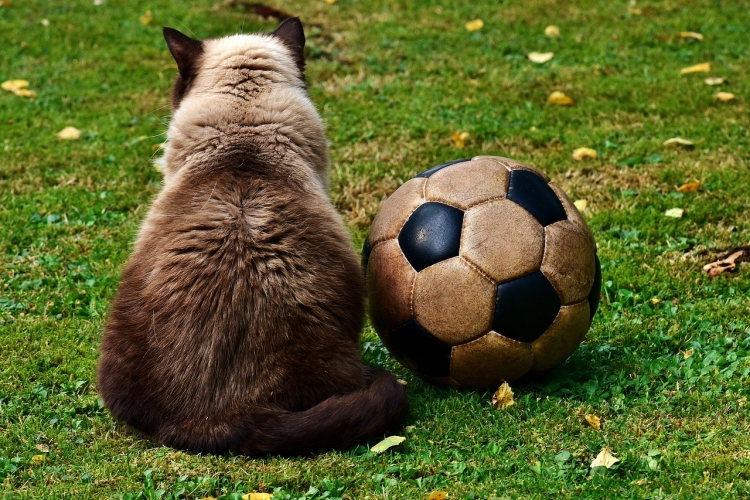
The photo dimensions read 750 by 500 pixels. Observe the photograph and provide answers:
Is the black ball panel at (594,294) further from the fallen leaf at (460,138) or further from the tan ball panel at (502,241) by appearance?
the fallen leaf at (460,138)

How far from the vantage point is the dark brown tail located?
3.81 metres

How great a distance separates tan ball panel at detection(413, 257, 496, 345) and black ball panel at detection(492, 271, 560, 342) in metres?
0.05

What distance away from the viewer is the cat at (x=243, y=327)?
387 centimetres

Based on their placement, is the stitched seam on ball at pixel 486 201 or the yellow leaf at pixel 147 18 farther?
the yellow leaf at pixel 147 18

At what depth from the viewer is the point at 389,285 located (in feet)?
14.2

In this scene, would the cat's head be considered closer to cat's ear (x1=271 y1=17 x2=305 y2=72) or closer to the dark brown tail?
cat's ear (x1=271 y1=17 x2=305 y2=72)

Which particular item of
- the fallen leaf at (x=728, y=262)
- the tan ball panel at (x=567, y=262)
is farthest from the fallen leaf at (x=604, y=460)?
the fallen leaf at (x=728, y=262)

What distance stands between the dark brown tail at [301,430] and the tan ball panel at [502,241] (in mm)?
784

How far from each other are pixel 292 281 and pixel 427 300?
664mm

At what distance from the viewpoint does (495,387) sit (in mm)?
4352

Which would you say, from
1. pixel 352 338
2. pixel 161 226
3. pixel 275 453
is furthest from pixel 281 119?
pixel 275 453

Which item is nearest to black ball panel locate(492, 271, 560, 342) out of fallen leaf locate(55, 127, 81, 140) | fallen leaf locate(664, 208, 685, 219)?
fallen leaf locate(664, 208, 685, 219)

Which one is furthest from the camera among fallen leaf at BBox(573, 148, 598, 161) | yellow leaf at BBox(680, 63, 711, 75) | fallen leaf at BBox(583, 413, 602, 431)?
yellow leaf at BBox(680, 63, 711, 75)

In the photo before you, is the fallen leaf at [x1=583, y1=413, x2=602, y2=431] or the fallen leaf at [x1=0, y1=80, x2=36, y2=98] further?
the fallen leaf at [x1=0, y1=80, x2=36, y2=98]
